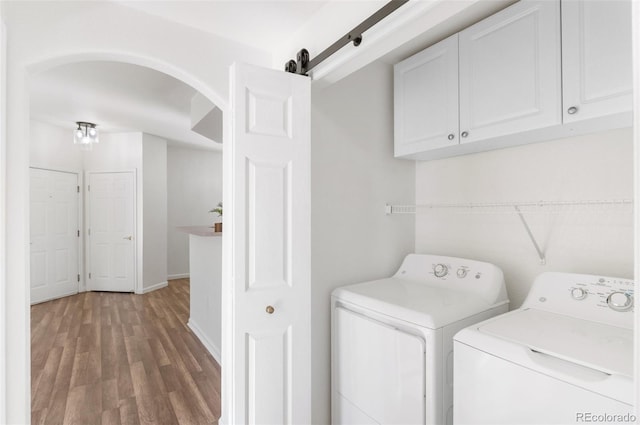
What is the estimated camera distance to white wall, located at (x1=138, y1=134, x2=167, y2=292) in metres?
5.44

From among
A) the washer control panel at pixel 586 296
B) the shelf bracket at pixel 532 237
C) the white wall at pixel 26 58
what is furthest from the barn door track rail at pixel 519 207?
the white wall at pixel 26 58

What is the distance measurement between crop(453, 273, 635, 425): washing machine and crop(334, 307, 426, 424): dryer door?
192 mm

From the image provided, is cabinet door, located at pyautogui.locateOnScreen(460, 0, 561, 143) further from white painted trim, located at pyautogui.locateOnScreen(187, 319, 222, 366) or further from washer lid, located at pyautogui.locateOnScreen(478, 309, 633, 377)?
white painted trim, located at pyautogui.locateOnScreen(187, 319, 222, 366)

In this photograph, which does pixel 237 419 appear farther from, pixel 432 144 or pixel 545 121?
pixel 545 121

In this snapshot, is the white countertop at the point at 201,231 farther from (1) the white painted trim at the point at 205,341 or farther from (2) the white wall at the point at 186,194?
(2) the white wall at the point at 186,194

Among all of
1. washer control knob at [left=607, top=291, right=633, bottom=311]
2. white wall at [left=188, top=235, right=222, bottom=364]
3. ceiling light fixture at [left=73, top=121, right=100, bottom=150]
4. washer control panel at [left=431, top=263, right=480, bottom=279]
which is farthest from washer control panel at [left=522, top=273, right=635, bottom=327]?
ceiling light fixture at [left=73, top=121, right=100, bottom=150]

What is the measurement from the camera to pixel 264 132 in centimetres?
152

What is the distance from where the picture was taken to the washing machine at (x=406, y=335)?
1.42m

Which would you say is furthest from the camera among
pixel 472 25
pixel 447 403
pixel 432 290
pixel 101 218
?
pixel 101 218

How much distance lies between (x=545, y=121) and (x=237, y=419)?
191 cm

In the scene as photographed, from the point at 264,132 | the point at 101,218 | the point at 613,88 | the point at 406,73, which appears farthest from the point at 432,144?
the point at 101,218

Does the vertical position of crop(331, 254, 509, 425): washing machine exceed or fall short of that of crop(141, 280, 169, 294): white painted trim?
it exceeds it

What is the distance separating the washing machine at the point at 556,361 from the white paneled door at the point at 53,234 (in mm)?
5675

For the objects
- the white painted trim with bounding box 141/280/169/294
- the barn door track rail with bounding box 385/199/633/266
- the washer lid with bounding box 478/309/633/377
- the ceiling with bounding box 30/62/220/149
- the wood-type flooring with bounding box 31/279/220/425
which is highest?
the ceiling with bounding box 30/62/220/149
